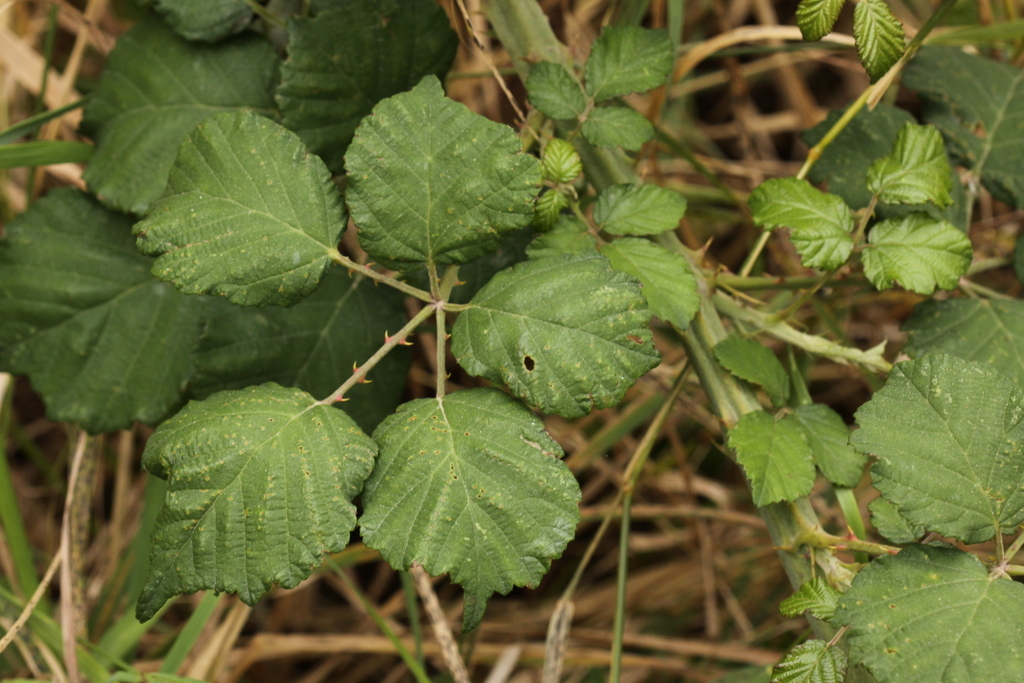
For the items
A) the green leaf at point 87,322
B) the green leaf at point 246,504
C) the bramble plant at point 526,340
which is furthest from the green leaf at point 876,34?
the green leaf at point 87,322

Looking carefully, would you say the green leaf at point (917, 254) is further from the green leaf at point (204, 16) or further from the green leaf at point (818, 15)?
the green leaf at point (204, 16)

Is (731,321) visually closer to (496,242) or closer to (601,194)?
(601,194)

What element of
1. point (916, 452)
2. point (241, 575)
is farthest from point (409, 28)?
point (916, 452)

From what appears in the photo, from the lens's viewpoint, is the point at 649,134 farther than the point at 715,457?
No

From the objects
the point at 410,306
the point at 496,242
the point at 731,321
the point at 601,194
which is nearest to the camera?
the point at 496,242

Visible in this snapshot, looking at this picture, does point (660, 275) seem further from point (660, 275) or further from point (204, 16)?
point (204, 16)

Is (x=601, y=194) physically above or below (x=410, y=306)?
above

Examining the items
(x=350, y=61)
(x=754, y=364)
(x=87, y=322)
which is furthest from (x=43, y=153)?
(x=754, y=364)

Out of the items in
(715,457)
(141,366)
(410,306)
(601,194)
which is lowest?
(715,457)
